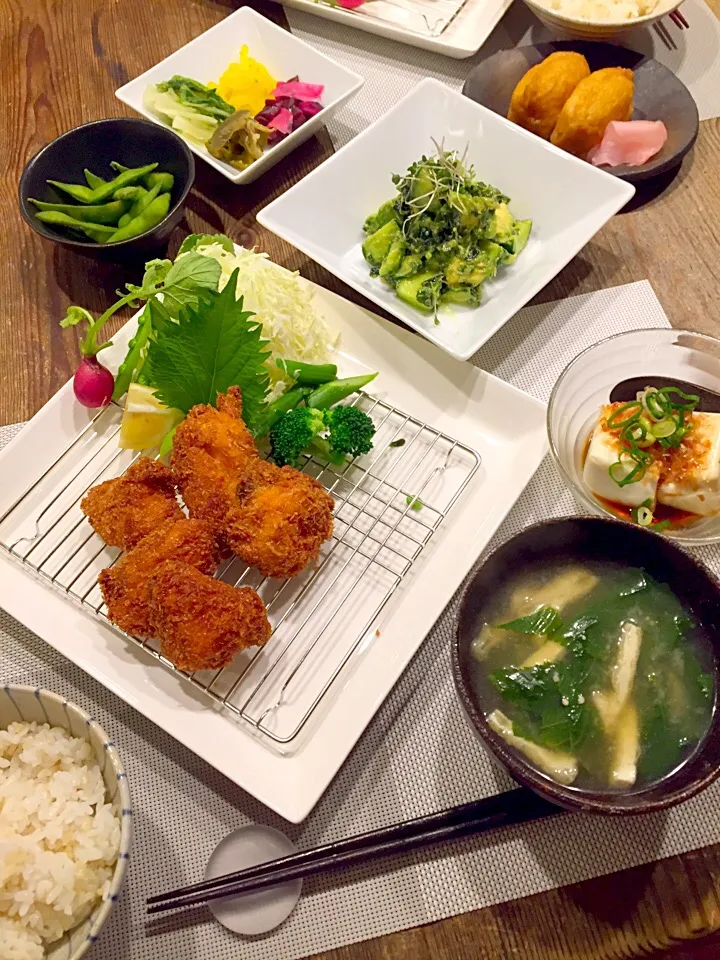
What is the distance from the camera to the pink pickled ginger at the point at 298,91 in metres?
2.70

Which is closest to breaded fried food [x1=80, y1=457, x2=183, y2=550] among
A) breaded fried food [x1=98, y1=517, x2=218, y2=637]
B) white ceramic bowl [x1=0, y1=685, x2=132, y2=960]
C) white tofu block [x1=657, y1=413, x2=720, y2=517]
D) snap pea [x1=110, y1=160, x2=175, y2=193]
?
breaded fried food [x1=98, y1=517, x2=218, y2=637]

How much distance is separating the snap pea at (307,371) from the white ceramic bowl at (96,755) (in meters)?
1.09

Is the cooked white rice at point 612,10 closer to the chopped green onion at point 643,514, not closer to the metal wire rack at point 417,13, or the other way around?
the metal wire rack at point 417,13

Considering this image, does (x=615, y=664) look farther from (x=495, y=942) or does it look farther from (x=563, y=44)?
(x=563, y=44)

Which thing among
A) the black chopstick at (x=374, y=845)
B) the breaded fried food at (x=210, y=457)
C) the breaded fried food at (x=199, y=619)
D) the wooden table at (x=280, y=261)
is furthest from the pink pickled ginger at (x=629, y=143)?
the black chopstick at (x=374, y=845)

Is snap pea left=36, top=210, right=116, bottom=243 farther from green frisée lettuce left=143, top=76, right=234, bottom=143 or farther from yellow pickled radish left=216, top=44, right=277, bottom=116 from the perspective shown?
yellow pickled radish left=216, top=44, right=277, bottom=116

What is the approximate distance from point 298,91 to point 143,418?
5.08 feet

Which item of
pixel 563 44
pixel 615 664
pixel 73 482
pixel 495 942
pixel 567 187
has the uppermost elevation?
pixel 563 44

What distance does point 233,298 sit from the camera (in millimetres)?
1979

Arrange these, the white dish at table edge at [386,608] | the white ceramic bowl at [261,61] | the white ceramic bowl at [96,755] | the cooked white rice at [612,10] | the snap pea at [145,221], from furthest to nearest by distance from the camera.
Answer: the cooked white rice at [612,10], the white ceramic bowl at [261,61], the snap pea at [145,221], the white dish at table edge at [386,608], the white ceramic bowl at [96,755]

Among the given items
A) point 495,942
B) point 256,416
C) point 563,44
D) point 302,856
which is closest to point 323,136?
point 563,44

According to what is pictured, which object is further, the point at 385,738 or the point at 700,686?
the point at 385,738

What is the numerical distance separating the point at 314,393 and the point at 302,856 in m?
1.21

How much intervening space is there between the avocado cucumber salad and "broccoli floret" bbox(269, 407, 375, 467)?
1.72 feet
